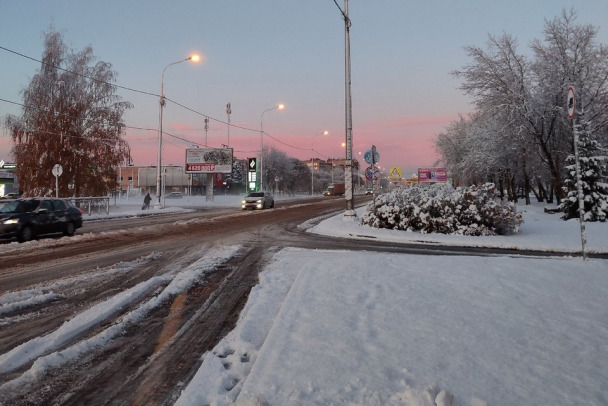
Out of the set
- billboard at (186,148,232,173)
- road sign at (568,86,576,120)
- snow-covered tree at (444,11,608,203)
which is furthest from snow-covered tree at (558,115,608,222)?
billboard at (186,148,232,173)

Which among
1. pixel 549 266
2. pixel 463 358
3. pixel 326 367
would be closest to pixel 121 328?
pixel 326 367

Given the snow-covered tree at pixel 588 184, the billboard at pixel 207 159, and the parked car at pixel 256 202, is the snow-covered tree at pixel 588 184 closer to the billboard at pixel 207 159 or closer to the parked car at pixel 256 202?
the parked car at pixel 256 202

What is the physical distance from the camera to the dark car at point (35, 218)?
43.3 feet

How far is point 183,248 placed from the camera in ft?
36.8

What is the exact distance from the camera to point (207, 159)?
5138 centimetres

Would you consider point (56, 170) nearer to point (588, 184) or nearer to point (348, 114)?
point (348, 114)

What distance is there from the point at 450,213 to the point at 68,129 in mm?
30956

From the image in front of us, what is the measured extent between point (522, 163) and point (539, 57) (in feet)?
36.8

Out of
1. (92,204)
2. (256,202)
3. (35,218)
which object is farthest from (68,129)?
(35,218)

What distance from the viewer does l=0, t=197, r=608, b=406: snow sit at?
9.54 feet

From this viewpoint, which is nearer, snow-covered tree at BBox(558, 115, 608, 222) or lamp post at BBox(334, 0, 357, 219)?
lamp post at BBox(334, 0, 357, 219)

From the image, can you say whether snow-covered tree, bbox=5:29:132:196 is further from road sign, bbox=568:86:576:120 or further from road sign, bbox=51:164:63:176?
road sign, bbox=568:86:576:120

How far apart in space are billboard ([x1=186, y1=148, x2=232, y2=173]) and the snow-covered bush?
37866 mm

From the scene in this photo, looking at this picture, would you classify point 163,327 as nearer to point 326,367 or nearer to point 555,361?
point 326,367
